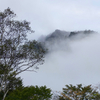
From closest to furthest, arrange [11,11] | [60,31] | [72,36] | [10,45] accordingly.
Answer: [10,45] < [11,11] < [72,36] < [60,31]

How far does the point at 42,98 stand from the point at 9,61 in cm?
1072

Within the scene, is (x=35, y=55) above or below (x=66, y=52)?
below

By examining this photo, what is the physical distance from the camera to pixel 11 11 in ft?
52.2

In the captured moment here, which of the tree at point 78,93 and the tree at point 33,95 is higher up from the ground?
the tree at point 78,93

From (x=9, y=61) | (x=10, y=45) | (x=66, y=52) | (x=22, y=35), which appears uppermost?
(x=66, y=52)

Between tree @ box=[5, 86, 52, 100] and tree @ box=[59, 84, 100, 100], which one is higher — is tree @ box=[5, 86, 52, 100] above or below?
below

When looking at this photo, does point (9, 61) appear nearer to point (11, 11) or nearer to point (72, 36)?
point (11, 11)

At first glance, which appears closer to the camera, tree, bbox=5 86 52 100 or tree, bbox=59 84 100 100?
tree, bbox=5 86 52 100

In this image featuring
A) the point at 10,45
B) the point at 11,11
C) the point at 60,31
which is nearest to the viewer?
the point at 10,45

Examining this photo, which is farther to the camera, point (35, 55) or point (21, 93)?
point (21, 93)

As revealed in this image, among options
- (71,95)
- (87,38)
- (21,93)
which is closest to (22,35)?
(21,93)

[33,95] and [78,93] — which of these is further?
[78,93]

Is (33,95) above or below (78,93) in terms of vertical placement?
below

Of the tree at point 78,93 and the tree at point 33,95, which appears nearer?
the tree at point 33,95
